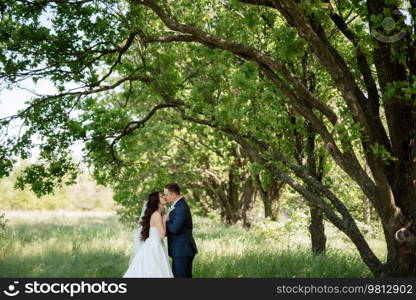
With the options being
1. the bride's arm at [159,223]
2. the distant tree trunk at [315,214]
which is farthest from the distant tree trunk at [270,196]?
the bride's arm at [159,223]

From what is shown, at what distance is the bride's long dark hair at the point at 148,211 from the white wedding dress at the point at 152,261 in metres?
0.11

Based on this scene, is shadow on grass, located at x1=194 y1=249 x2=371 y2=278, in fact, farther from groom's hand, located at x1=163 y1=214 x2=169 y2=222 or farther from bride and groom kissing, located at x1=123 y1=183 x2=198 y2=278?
groom's hand, located at x1=163 y1=214 x2=169 y2=222

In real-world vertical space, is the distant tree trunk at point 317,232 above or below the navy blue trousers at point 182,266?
above

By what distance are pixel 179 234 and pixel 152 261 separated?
3.18ft

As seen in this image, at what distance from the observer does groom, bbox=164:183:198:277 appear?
916 cm

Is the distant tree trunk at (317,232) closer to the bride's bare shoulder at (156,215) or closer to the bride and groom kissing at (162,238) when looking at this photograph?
the bride and groom kissing at (162,238)

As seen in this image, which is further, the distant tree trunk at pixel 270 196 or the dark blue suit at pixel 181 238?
the distant tree trunk at pixel 270 196

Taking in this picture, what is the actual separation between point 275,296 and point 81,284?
357 centimetres

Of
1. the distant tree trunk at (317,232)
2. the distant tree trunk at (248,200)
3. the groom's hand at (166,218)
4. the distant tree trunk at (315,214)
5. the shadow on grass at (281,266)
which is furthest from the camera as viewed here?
the distant tree trunk at (248,200)

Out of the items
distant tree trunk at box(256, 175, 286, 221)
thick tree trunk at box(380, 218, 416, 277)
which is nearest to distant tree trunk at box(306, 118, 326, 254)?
thick tree trunk at box(380, 218, 416, 277)

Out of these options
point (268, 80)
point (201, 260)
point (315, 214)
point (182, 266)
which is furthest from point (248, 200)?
point (182, 266)

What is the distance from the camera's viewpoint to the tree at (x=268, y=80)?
8234 millimetres

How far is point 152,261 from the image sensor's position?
9.70m

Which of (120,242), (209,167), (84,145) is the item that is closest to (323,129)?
(84,145)
